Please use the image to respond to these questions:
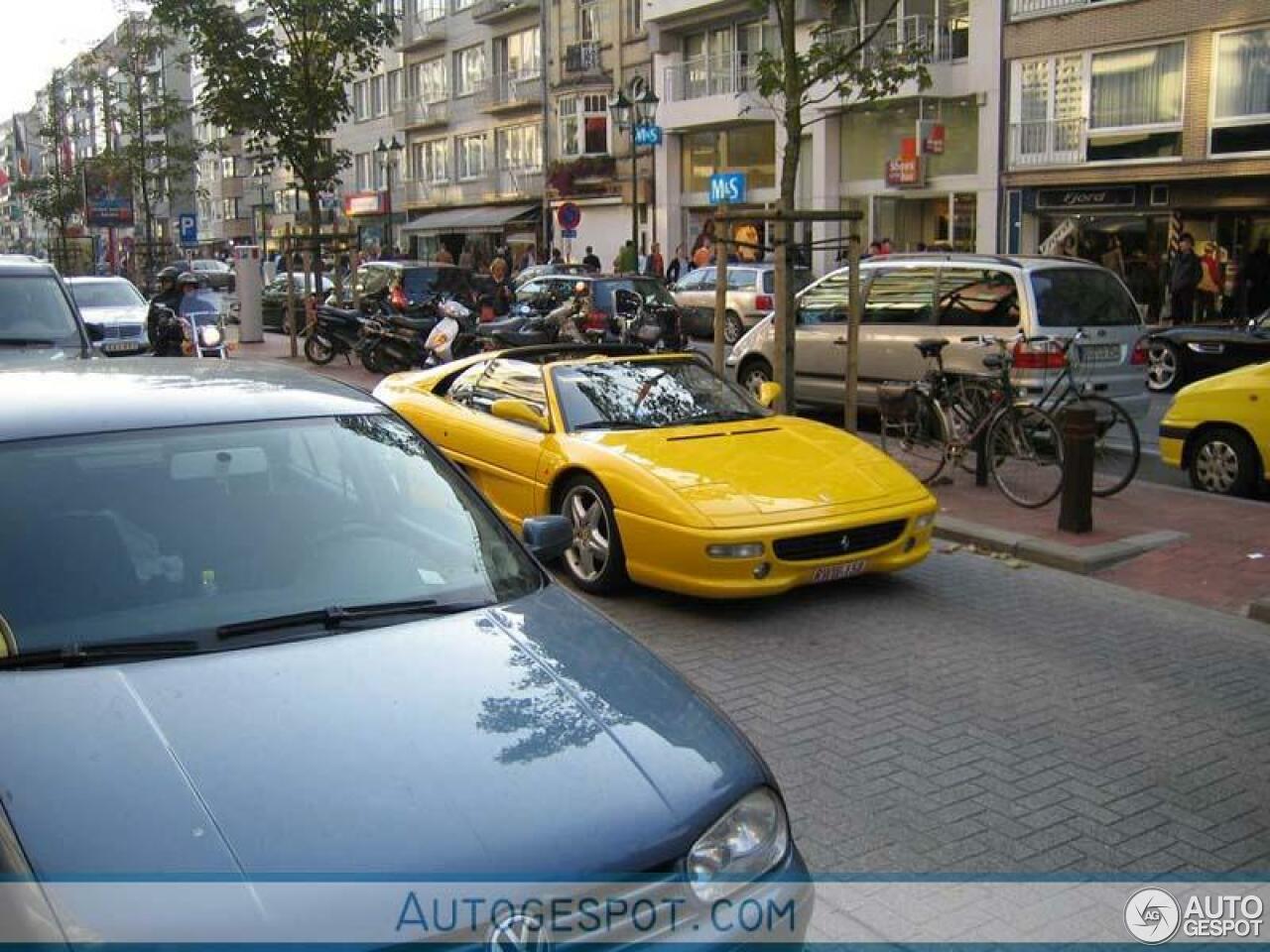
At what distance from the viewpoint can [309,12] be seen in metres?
21.1

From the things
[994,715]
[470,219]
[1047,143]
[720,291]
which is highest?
[1047,143]

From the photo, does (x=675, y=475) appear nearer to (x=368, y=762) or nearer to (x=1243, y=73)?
(x=368, y=762)

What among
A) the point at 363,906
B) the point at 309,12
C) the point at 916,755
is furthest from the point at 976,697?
the point at 309,12

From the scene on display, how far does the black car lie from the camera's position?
15086 mm

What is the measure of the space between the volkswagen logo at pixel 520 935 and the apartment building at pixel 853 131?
2544 cm

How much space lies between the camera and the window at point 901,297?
1241 centimetres

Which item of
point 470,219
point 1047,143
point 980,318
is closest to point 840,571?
point 980,318

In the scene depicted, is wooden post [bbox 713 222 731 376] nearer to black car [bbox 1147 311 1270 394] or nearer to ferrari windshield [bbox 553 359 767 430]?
ferrari windshield [bbox 553 359 767 430]

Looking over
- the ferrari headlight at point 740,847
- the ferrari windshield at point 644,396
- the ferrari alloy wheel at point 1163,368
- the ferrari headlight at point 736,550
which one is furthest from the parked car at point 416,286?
the ferrari headlight at point 740,847

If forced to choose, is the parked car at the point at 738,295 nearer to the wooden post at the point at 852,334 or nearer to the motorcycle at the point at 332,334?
the motorcycle at the point at 332,334

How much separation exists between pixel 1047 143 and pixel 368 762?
29893mm

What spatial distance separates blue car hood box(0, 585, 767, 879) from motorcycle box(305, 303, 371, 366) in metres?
18.2

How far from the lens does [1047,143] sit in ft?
96.6

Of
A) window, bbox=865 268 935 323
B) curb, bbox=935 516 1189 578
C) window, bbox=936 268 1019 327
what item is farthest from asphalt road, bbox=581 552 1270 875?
A: window, bbox=865 268 935 323
